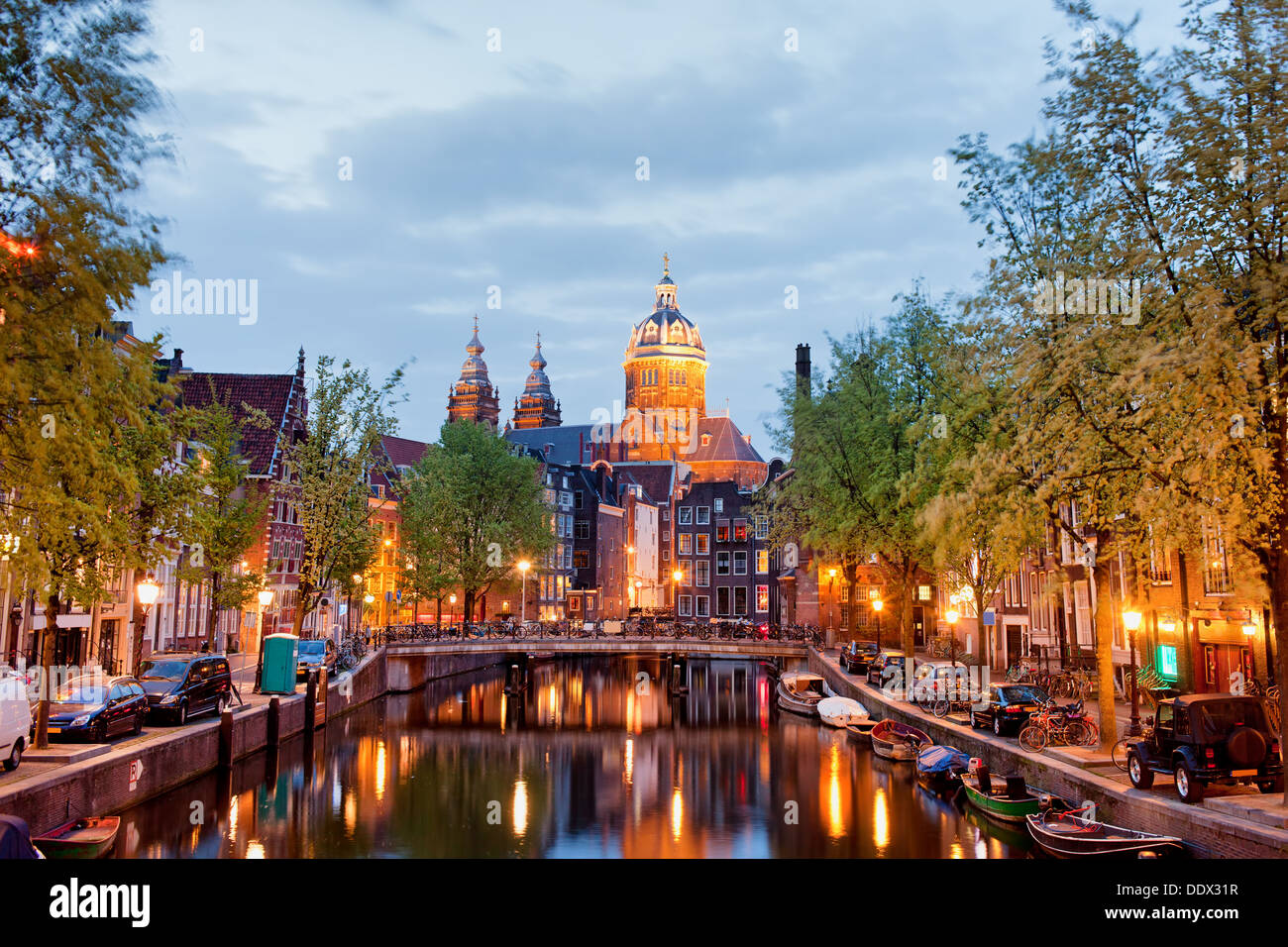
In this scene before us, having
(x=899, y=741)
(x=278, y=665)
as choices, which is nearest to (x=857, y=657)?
(x=899, y=741)

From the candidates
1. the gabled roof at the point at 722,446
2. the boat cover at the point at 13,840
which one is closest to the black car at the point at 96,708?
the boat cover at the point at 13,840

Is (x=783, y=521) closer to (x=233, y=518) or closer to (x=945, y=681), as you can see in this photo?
(x=945, y=681)

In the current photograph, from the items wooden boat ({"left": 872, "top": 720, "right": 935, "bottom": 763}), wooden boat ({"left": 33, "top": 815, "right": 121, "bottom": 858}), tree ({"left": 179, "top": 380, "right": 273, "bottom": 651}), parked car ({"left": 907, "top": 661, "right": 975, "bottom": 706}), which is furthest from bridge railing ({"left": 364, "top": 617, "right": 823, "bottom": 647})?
wooden boat ({"left": 33, "top": 815, "right": 121, "bottom": 858})

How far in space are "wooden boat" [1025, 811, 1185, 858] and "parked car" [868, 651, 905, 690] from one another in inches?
904

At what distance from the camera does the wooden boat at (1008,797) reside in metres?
23.6

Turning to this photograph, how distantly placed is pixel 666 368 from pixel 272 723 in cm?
15638

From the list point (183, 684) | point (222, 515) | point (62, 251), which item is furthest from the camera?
point (222, 515)

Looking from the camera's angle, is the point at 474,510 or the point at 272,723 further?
the point at 474,510

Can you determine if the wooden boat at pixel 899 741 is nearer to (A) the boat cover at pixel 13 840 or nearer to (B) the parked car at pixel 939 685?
(B) the parked car at pixel 939 685

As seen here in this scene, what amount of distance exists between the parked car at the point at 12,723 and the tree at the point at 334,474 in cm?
2377

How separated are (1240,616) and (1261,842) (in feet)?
56.7

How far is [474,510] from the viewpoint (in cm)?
6794

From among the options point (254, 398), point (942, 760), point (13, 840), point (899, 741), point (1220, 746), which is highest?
point (254, 398)

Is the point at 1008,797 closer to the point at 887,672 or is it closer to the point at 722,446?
the point at 887,672
